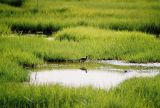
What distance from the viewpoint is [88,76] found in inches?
370

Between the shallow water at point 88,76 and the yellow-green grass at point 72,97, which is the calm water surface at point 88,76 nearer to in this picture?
the shallow water at point 88,76

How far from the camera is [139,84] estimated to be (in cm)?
767

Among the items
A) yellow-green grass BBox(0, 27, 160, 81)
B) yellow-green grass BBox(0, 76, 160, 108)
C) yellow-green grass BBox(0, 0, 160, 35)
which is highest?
yellow-green grass BBox(0, 76, 160, 108)

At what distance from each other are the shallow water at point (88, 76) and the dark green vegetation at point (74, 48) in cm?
43

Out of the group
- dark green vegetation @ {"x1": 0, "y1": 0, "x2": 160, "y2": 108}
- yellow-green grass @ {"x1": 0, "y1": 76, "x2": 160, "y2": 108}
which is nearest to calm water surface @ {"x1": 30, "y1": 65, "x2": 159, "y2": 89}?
dark green vegetation @ {"x1": 0, "y1": 0, "x2": 160, "y2": 108}

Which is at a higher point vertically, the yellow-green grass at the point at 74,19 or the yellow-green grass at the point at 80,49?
the yellow-green grass at the point at 80,49

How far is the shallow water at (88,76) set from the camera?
877 centimetres

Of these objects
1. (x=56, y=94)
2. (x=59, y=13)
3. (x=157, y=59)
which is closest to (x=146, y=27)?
(x=59, y=13)

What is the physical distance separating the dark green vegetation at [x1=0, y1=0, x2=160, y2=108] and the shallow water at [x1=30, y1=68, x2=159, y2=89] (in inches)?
17.0

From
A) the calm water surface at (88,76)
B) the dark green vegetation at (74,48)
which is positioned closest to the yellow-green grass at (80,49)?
the dark green vegetation at (74,48)

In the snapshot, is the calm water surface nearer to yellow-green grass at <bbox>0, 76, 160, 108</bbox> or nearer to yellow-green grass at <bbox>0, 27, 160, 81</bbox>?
yellow-green grass at <bbox>0, 27, 160, 81</bbox>

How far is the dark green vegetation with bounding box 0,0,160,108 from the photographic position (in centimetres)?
664

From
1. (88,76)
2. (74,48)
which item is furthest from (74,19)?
(88,76)

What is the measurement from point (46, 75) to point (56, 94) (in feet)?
8.68
